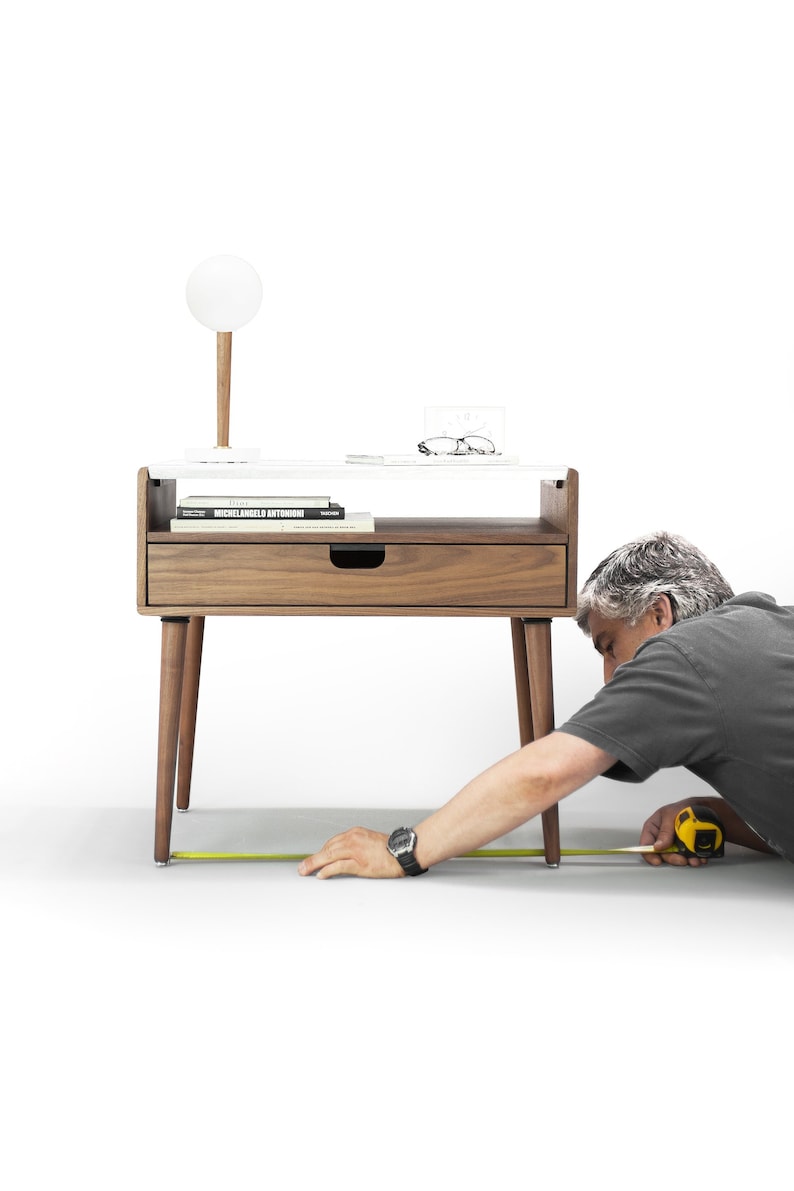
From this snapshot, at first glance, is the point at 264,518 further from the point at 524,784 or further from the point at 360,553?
the point at 524,784

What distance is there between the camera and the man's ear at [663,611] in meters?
2.66

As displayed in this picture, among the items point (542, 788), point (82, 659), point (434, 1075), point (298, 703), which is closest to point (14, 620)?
point (82, 659)

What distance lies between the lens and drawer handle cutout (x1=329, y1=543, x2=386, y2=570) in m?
2.66

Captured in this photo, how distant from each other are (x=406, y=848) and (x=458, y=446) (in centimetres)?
85

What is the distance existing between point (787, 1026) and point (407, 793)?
1.57 metres

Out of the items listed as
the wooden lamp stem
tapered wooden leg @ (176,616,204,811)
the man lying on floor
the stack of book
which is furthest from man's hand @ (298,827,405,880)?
the wooden lamp stem

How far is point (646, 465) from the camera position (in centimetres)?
443

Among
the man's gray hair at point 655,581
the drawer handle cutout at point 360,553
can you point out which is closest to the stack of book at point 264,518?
the drawer handle cutout at point 360,553

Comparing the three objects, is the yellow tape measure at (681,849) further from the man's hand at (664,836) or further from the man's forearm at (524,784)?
the man's forearm at (524,784)

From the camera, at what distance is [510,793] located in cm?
232

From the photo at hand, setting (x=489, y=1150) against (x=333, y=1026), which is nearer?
(x=489, y=1150)

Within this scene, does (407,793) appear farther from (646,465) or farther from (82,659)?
(646,465)

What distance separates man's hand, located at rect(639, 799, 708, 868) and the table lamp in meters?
1.19

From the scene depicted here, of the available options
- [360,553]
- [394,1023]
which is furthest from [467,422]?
[394,1023]
